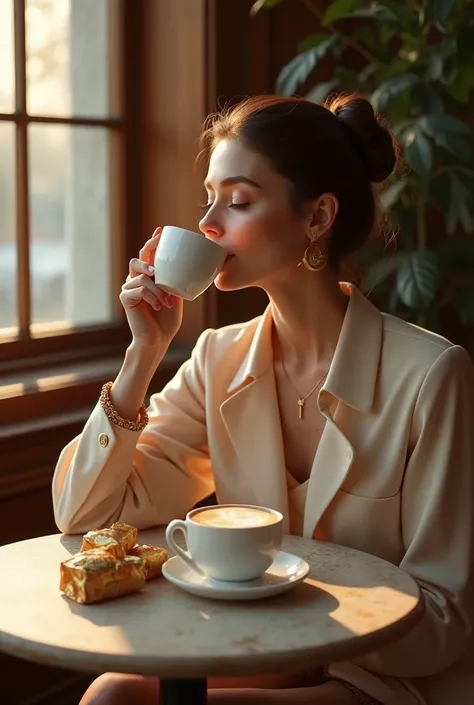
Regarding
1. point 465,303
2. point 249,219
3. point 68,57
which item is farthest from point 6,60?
point 465,303

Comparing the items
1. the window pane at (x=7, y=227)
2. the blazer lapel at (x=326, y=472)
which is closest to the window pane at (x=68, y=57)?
the window pane at (x=7, y=227)

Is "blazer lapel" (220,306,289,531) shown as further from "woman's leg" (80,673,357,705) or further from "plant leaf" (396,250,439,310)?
"plant leaf" (396,250,439,310)

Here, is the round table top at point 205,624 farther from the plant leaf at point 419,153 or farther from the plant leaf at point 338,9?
the plant leaf at point 338,9

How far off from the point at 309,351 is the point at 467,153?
30.9 inches

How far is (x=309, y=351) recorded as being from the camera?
1.78 metres

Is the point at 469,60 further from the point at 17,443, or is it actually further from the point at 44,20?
the point at 17,443

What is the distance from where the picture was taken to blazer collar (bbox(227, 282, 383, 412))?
163 cm

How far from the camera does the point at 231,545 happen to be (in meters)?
1.22

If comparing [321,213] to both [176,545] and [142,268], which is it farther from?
[176,545]

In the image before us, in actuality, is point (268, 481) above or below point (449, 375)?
below

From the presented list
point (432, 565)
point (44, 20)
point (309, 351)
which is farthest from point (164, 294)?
point (44, 20)

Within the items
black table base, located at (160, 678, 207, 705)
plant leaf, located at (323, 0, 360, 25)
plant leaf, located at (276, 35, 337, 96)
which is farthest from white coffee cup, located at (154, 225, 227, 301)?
plant leaf, located at (323, 0, 360, 25)

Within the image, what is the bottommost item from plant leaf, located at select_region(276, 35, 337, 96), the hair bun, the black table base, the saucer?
the black table base

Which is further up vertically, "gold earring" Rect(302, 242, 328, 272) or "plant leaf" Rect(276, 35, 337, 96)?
"plant leaf" Rect(276, 35, 337, 96)
